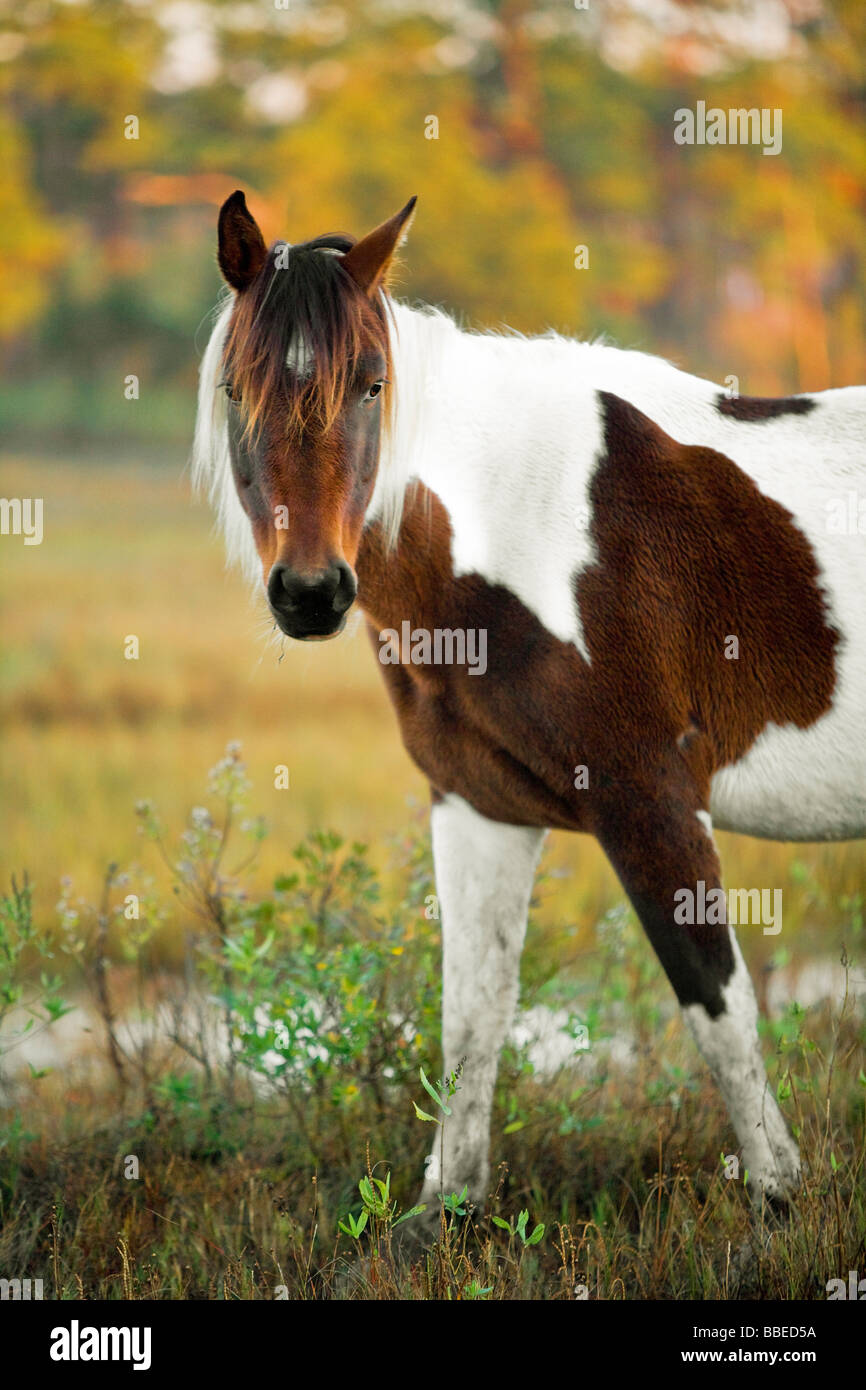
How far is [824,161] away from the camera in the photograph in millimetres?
28047

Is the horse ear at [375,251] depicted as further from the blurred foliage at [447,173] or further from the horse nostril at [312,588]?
the blurred foliage at [447,173]

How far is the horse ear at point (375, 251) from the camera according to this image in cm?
318

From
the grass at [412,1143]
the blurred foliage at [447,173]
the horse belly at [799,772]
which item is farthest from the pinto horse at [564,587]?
the blurred foliage at [447,173]

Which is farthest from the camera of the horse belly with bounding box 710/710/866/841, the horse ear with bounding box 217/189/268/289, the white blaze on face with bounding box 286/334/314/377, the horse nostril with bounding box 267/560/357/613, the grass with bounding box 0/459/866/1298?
the horse belly with bounding box 710/710/866/841

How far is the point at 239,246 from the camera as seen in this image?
10.4 ft

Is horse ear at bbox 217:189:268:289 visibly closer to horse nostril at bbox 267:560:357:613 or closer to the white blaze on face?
the white blaze on face

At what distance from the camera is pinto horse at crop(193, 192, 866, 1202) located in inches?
125

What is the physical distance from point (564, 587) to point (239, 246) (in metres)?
1.23

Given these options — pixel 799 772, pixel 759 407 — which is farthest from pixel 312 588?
pixel 759 407

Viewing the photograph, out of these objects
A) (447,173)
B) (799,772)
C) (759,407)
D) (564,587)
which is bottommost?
(799,772)

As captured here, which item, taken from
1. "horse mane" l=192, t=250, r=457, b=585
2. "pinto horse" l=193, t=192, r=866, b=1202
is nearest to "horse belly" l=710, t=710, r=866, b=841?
"pinto horse" l=193, t=192, r=866, b=1202

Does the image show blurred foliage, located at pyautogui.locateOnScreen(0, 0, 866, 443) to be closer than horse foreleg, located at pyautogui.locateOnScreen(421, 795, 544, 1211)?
No

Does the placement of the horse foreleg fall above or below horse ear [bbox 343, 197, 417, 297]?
below

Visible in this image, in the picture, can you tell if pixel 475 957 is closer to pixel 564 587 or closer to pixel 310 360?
pixel 564 587
